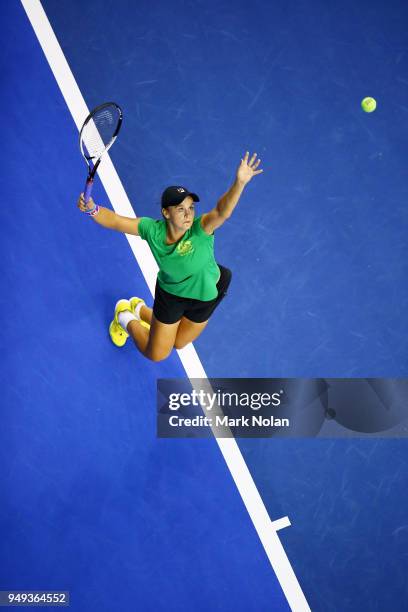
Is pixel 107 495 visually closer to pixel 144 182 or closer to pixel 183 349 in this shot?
pixel 183 349

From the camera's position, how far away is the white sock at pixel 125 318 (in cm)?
564

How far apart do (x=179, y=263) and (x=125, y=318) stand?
3.49 feet

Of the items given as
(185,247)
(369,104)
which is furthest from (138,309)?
(369,104)

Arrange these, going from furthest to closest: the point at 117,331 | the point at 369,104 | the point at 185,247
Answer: the point at 369,104 → the point at 117,331 → the point at 185,247

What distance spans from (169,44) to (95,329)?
248cm

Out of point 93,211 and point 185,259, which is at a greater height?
point 93,211

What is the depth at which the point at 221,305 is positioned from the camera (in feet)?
19.9

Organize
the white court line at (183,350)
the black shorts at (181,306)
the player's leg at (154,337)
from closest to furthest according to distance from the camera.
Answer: the black shorts at (181,306)
the player's leg at (154,337)
the white court line at (183,350)

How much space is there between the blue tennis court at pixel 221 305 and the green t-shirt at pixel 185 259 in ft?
3.55

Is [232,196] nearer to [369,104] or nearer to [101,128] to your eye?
[101,128]

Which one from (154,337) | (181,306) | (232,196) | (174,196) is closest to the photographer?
(232,196)
